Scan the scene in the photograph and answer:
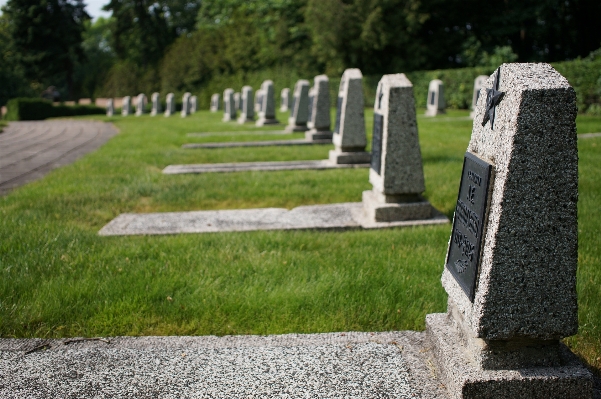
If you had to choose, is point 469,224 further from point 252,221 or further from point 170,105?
point 170,105

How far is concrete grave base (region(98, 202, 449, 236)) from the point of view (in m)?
5.48

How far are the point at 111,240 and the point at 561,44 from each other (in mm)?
32321

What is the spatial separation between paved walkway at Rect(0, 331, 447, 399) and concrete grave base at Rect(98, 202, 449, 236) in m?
2.40

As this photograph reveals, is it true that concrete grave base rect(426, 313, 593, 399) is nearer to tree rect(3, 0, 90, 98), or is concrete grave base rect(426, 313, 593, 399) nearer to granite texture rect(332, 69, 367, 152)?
granite texture rect(332, 69, 367, 152)

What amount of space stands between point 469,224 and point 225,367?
52.4 inches

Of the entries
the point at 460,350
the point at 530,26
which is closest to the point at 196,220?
the point at 460,350

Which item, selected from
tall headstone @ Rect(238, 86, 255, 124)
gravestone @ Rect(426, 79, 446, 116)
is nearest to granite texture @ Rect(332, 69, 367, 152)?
tall headstone @ Rect(238, 86, 255, 124)

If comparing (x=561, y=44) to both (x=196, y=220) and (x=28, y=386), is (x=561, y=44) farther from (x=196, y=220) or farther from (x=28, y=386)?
(x=28, y=386)

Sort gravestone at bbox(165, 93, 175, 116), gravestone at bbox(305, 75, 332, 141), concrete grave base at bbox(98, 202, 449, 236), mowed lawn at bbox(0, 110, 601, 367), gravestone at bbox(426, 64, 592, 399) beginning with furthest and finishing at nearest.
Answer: gravestone at bbox(165, 93, 175, 116) < gravestone at bbox(305, 75, 332, 141) < concrete grave base at bbox(98, 202, 449, 236) < mowed lawn at bbox(0, 110, 601, 367) < gravestone at bbox(426, 64, 592, 399)

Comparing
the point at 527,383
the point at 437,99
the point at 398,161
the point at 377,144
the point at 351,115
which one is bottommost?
the point at 527,383

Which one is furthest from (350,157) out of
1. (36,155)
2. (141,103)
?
(141,103)

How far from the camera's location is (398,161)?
5562mm

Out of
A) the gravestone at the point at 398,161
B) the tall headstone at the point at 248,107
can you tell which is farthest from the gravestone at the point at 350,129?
the tall headstone at the point at 248,107

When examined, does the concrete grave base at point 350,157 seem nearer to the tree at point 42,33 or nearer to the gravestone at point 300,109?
the gravestone at point 300,109
